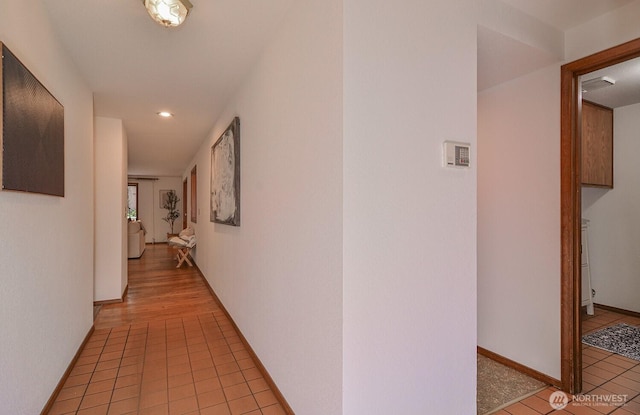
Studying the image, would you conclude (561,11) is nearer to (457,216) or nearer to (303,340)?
(457,216)

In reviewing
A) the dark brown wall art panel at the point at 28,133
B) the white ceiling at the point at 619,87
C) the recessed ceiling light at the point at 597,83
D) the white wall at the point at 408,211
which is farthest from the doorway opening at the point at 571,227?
the dark brown wall art panel at the point at 28,133

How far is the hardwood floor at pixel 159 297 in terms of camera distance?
3359mm

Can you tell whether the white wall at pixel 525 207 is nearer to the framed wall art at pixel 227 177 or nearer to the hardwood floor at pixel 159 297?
the framed wall art at pixel 227 177

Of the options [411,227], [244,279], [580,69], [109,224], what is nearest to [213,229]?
[109,224]

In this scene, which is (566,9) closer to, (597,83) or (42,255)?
(597,83)

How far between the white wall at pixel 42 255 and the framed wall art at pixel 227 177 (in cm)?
113

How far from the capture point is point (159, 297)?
13.4 ft

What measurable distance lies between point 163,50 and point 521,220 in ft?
9.17

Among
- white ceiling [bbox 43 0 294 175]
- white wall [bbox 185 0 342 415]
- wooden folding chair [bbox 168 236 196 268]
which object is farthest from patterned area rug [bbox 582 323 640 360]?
wooden folding chair [bbox 168 236 196 268]

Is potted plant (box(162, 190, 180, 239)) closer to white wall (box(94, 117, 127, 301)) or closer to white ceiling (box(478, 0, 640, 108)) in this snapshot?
white wall (box(94, 117, 127, 301))

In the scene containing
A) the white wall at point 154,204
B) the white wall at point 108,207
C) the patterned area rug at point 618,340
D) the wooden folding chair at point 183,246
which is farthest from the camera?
the white wall at point 154,204

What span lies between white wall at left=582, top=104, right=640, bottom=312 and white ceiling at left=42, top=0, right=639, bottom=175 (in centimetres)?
242

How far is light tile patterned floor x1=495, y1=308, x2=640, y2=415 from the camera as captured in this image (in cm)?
179

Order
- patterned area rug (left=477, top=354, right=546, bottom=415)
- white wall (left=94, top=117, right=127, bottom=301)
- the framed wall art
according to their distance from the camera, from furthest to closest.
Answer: white wall (left=94, top=117, right=127, bottom=301)
the framed wall art
patterned area rug (left=477, top=354, right=546, bottom=415)
